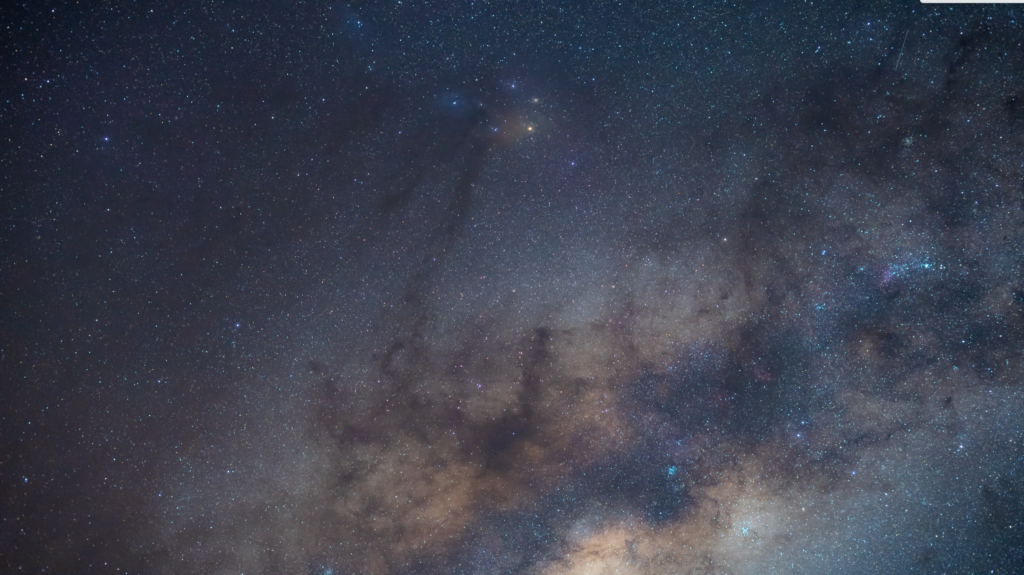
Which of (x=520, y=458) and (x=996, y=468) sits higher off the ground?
(x=520, y=458)

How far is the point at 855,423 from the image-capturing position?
6.85 meters

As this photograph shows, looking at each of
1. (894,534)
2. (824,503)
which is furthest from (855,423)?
(894,534)

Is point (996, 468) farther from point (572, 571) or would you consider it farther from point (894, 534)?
point (572, 571)

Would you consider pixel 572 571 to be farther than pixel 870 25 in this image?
Yes

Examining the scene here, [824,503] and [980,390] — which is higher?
[980,390]

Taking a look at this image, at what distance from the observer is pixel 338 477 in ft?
22.7

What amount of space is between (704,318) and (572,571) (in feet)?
15.2

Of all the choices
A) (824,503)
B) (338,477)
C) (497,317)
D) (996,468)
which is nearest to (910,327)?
(996,468)

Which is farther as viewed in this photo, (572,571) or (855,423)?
(572,571)

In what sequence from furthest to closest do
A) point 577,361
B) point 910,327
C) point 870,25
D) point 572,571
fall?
1. point 572,571
2. point 577,361
3. point 910,327
4. point 870,25

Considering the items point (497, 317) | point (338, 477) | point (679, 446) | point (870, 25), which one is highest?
point (870, 25)

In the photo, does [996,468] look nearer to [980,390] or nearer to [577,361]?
[980,390]

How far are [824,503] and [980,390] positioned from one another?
2.67 m

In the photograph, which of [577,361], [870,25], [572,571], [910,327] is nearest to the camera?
[870,25]
